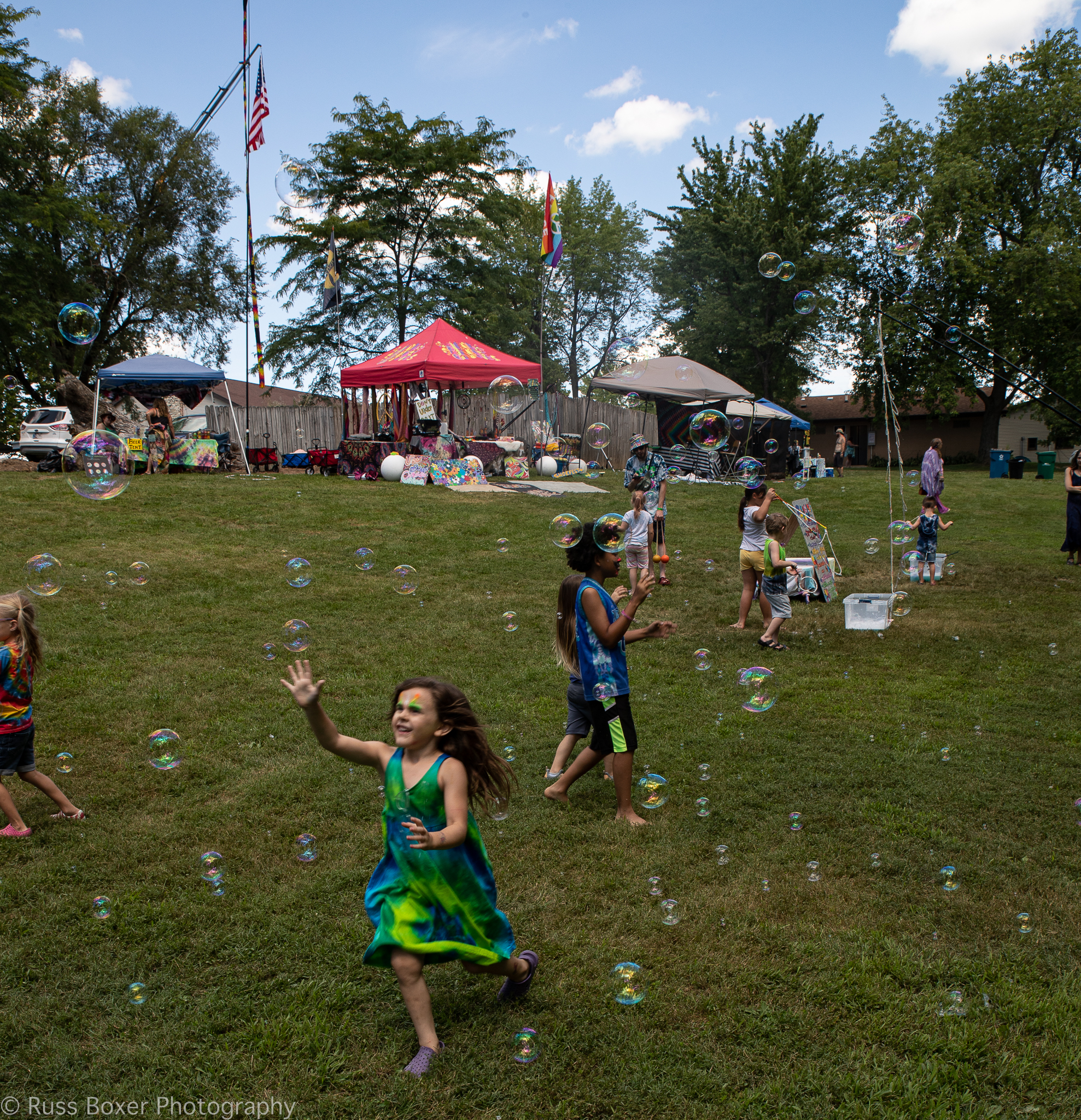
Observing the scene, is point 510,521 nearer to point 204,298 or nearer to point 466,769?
point 466,769

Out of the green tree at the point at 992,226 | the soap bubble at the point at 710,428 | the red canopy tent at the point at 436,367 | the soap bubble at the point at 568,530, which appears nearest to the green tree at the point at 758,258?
the green tree at the point at 992,226

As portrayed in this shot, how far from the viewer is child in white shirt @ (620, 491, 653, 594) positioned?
9.31 m

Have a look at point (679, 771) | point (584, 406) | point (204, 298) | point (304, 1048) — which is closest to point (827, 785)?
point (679, 771)

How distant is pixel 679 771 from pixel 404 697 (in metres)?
2.70

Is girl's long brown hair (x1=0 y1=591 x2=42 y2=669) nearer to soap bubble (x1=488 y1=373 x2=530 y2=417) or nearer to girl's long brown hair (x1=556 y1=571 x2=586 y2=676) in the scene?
girl's long brown hair (x1=556 y1=571 x2=586 y2=676)

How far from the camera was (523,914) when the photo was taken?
3.48 meters

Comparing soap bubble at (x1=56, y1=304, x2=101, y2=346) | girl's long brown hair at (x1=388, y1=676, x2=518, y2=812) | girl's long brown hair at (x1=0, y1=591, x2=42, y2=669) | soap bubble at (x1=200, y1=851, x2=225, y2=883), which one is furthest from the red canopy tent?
girl's long brown hair at (x1=388, y1=676, x2=518, y2=812)

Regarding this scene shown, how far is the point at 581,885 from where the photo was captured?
12.2 feet

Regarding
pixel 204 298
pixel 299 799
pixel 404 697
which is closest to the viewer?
pixel 404 697

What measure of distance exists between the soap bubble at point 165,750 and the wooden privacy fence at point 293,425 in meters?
20.3

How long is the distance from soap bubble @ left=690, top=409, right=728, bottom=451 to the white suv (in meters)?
14.8

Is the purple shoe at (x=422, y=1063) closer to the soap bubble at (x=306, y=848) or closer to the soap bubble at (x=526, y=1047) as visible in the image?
the soap bubble at (x=526, y=1047)

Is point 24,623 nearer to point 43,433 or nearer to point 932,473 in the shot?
point 932,473

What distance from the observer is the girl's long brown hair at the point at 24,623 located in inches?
160
